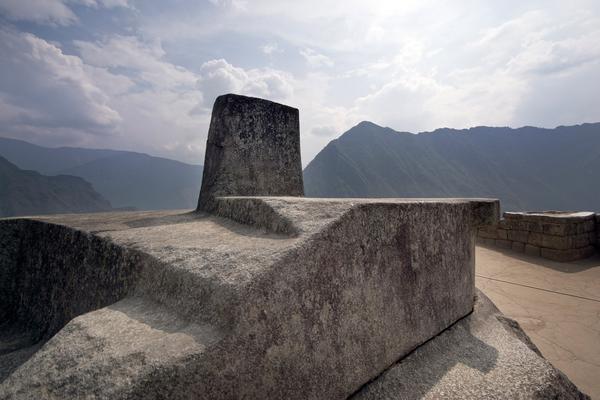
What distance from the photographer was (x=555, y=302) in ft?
14.4

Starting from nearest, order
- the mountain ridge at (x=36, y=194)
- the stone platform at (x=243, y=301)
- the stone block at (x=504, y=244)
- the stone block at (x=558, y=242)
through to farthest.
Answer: the stone platform at (x=243, y=301), the stone block at (x=558, y=242), the stone block at (x=504, y=244), the mountain ridge at (x=36, y=194)

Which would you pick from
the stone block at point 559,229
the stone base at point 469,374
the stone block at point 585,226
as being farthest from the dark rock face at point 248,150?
the stone block at point 585,226

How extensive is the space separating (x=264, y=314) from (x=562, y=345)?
3826mm

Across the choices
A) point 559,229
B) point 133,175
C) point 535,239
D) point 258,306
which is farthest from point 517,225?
point 133,175

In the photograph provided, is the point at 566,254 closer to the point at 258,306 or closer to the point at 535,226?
the point at 535,226

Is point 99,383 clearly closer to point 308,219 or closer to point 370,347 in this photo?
point 308,219

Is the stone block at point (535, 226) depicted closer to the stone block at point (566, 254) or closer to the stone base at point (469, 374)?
the stone block at point (566, 254)

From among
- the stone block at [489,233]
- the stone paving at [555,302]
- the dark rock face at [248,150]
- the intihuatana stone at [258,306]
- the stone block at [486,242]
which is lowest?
the stone paving at [555,302]

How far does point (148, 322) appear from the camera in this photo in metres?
1.15

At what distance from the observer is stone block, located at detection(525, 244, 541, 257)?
22.2 feet

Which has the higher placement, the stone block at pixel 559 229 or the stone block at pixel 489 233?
the stone block at pixel 559 229

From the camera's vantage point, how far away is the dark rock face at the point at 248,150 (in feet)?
10.0

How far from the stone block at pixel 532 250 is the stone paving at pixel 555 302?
0.15m

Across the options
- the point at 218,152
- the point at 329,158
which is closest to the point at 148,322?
the point at 218,152
